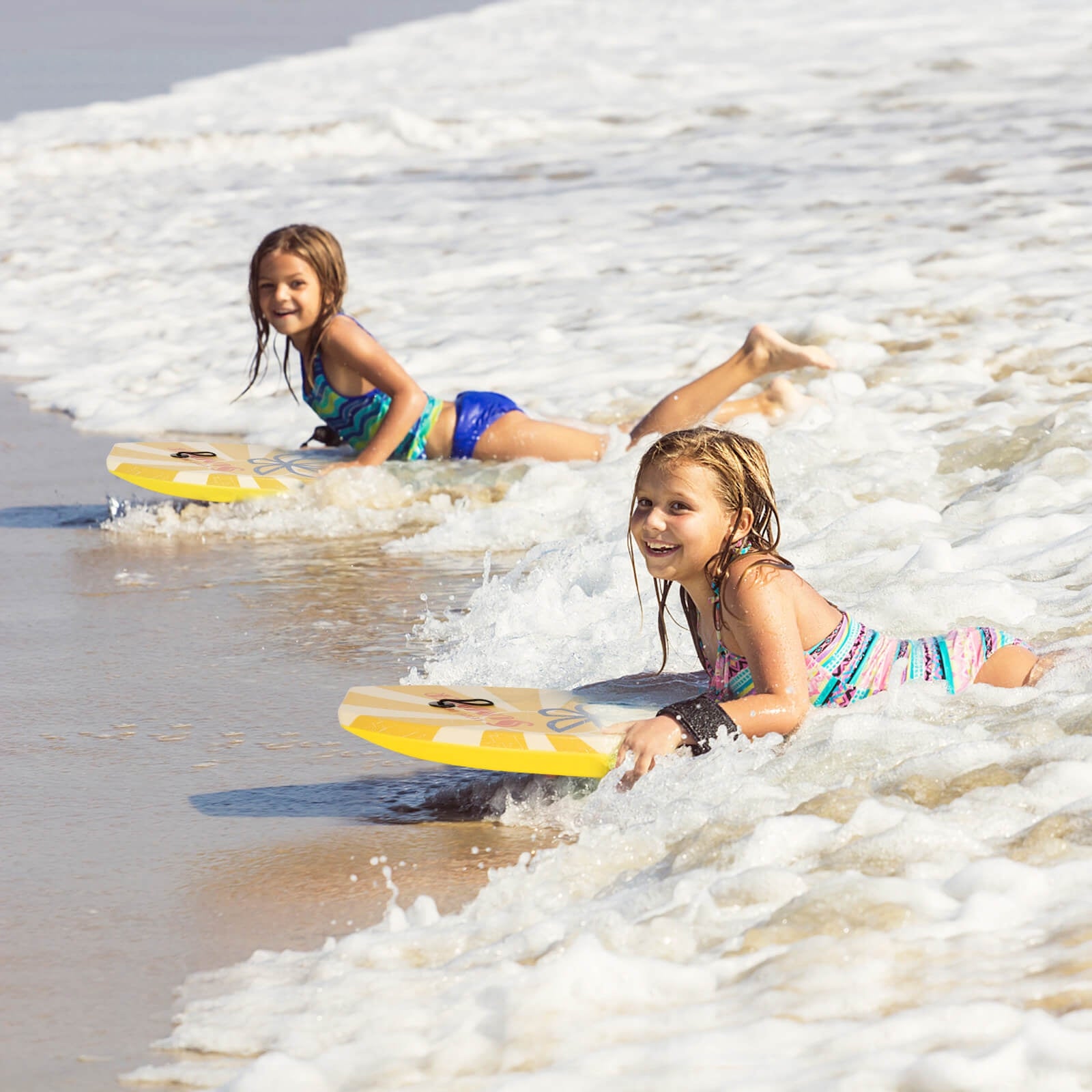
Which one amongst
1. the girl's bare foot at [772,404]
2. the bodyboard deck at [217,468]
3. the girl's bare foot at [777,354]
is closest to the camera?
the bodyboard deck at [217,468]

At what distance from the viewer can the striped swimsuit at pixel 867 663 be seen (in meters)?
3.40

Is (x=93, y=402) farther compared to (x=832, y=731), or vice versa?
(x=93, y=402)

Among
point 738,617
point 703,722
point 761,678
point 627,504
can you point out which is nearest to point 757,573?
point 738,617

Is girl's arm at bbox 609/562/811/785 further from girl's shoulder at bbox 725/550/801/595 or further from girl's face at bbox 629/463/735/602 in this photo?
girl's face at bbox 629/463/735/602

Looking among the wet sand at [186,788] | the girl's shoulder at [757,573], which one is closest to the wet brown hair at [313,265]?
the wet sand at [186,788]

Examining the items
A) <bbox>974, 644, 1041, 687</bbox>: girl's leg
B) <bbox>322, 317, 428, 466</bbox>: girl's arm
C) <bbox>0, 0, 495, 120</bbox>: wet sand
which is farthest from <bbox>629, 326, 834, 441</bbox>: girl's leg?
<bbox>0, 0, 495, 120</bbox>: wet sand

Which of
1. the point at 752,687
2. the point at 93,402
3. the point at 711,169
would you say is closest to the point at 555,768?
the point at 752,687

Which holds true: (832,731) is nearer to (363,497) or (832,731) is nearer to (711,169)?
(363,497)

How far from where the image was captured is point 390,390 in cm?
633

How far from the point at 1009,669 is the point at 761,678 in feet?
2.28

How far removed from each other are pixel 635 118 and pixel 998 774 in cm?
1712

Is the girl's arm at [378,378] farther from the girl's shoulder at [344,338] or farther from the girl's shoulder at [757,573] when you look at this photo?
the girl's shoulder at [757,573]

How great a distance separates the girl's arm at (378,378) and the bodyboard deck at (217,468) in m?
0.24

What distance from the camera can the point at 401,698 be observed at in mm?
3510
